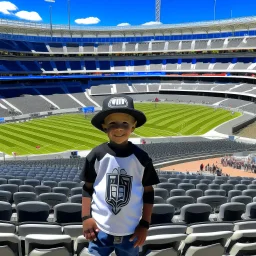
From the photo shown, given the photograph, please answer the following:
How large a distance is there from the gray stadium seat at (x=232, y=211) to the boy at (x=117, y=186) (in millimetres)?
3795

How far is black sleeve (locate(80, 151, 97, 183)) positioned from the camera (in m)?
3.79

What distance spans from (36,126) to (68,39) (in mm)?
58855

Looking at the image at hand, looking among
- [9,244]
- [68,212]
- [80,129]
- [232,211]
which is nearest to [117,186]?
[9,244]

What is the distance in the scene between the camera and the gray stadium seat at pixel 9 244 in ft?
13.8

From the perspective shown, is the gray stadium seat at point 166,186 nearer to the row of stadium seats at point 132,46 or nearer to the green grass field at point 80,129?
the green grass field at point 80,129

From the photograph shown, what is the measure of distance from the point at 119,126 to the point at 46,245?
1.93 meters

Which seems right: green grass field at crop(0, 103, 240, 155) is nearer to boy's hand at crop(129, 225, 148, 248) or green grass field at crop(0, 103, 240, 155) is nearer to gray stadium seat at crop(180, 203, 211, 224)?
gray stadium seat at crop(180, 203, 211, 224)

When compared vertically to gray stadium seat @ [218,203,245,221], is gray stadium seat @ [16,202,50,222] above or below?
above

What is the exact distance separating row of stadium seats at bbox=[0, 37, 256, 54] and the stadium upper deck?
2312mm

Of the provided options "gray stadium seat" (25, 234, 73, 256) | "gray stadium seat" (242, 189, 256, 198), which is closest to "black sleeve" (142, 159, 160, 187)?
"gray stadium seat" (25, 234, 73, 256)

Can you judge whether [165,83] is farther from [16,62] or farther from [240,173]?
[240,173]

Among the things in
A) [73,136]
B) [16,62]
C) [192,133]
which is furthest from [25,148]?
[16,62]

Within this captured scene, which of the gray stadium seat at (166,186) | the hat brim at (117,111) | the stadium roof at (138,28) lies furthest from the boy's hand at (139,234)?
the stadium roof at (138,28)

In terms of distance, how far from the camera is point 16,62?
89.9m
